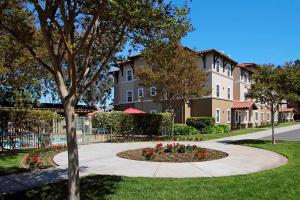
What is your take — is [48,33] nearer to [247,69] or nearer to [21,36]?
[21,36]

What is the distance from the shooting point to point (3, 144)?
54.8 ft

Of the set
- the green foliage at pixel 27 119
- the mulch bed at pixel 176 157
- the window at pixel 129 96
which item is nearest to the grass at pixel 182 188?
the mulch bed at pixel 176 157

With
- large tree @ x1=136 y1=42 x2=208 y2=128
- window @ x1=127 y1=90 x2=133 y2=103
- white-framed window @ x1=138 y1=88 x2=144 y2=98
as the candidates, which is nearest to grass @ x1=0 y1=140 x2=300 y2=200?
large tree @ x1=136 y1=42 x2=208 y2=128

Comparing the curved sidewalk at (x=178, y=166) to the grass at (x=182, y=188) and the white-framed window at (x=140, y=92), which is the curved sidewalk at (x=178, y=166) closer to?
the grass at (x=182, y=188)

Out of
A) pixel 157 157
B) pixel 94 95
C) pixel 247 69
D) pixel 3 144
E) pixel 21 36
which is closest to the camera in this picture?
pixel 21 36

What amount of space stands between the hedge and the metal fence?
3.86 m

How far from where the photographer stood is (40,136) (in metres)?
18.3

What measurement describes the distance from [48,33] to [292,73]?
1546 centimetres

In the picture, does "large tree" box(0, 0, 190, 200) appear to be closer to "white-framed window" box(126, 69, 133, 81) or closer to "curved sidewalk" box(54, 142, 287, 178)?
"curved sidewalk" box(54, 142, 287, 178)

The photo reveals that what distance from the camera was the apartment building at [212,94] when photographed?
36375 mm

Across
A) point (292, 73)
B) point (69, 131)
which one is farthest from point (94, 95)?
point (69, 131)

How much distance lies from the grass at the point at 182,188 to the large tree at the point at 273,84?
971 centimetres

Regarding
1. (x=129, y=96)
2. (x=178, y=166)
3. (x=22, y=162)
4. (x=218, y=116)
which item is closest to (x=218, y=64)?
(x=218, y=116)

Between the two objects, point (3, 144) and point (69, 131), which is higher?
point (69, 131)
